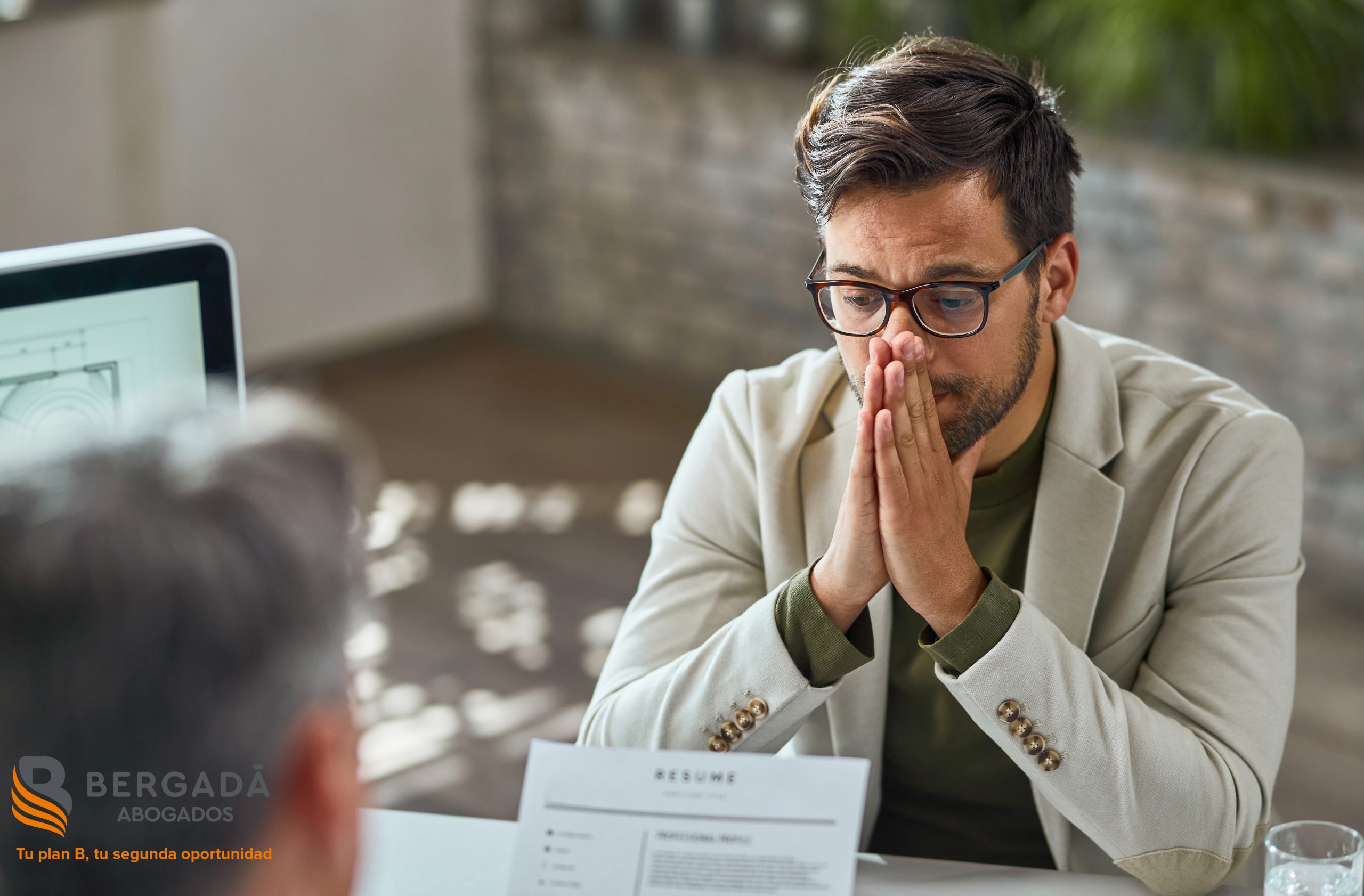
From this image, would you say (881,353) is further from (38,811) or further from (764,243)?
(764,243)

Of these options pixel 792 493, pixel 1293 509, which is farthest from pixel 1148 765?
pixel 792 493

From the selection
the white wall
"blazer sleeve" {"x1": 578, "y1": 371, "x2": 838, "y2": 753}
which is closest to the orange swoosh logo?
"blazer sleeve" {"x1": 578, "y1": 371, "x2": 838, "y2": 753}

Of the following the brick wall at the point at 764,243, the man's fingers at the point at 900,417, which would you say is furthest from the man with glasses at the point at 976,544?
the brick wall at the point at 764,243

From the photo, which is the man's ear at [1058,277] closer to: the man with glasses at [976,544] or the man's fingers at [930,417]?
the man with glasses at [976,544]

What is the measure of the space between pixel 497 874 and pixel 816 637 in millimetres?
327

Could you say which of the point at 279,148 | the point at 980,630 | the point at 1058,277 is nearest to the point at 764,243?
the point at 279,148

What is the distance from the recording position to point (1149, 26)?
10.8 ft

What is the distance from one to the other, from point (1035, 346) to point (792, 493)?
273 mm

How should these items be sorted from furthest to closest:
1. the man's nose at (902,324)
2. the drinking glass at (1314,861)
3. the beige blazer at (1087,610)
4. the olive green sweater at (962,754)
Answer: the olive green sweater at (962,754) < the man's nose at (902,324) < the beige blazer at (1087,610) < the drinking glass at (1314,861)

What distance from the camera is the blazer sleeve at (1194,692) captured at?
1.20 meters

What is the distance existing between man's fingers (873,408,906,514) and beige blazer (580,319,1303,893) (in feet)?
0.45

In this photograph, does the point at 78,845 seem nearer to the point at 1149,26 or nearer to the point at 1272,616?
the point at 1272,616

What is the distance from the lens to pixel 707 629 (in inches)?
56.6

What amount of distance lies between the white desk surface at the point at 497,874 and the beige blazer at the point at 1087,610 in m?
0.06
